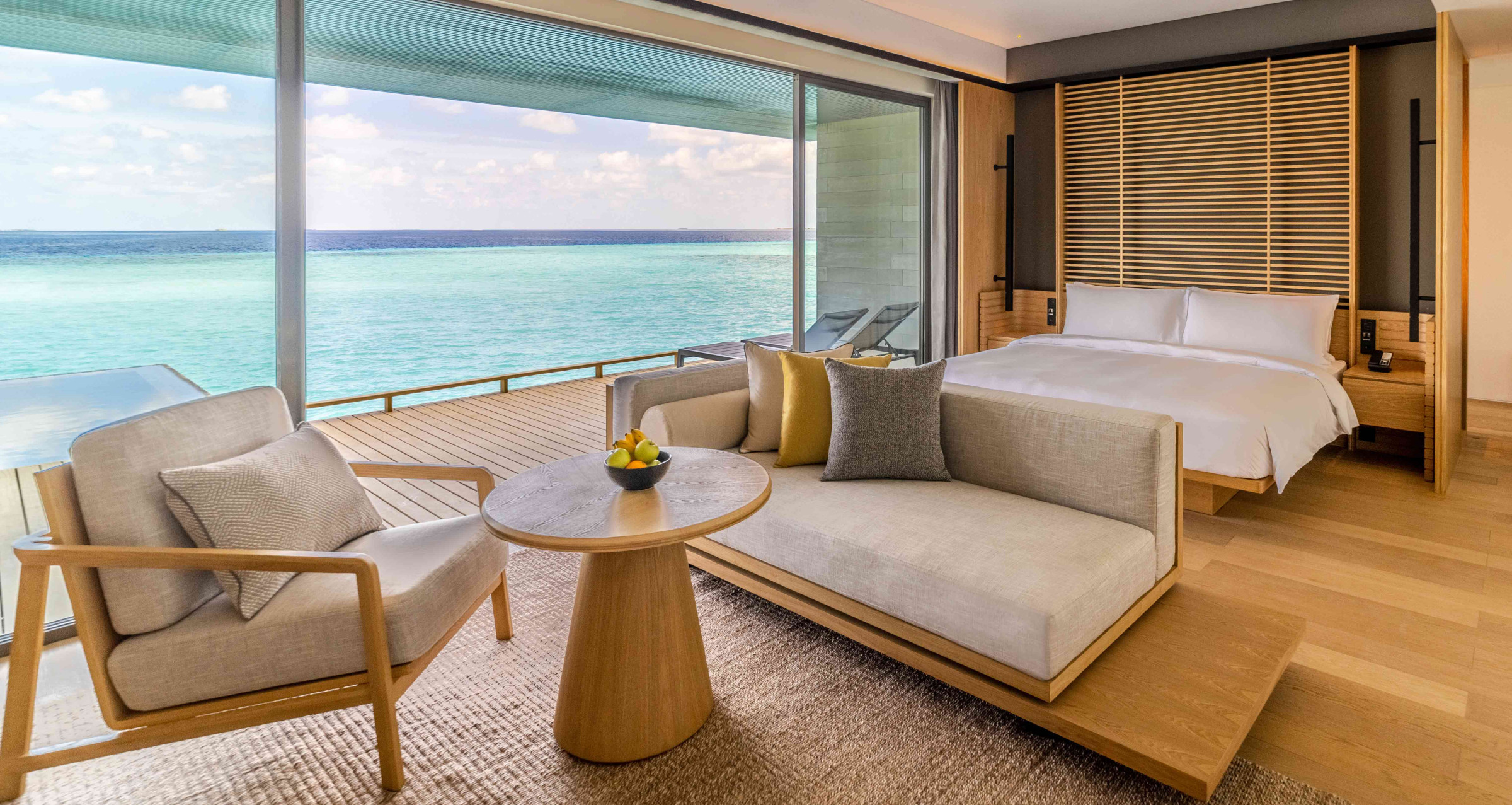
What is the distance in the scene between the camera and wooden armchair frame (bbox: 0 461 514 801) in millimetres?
1702

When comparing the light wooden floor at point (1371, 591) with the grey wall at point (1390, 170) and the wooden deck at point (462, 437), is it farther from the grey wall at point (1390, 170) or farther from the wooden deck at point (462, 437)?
the grey wall at point (1390, 170)

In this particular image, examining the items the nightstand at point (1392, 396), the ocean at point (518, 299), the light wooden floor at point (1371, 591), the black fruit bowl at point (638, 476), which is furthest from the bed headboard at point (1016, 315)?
the ocean at point (518, 299)

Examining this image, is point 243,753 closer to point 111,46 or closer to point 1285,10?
point 111,46

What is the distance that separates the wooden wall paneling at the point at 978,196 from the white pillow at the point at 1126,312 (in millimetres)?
723

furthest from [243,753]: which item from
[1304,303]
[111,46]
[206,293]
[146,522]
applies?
[1304,303]

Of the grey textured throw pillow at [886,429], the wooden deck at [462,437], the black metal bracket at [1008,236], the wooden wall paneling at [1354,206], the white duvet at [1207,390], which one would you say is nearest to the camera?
the grey textured throw pillow at [886,429]

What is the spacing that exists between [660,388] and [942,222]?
346 centimetres

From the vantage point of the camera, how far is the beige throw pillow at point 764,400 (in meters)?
3.15

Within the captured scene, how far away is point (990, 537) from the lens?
2.22 m

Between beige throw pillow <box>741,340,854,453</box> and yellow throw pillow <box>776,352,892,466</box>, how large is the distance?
5.2 inches

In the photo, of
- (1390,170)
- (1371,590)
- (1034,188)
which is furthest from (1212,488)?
(1034,188)

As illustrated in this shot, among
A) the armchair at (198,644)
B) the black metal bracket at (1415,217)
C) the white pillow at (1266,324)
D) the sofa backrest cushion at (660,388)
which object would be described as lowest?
the armchair at (198,644)

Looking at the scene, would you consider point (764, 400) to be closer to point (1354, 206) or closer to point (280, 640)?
point (280, 640)

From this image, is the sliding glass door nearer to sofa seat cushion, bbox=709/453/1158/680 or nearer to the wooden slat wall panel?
the wooden slat wall panel
